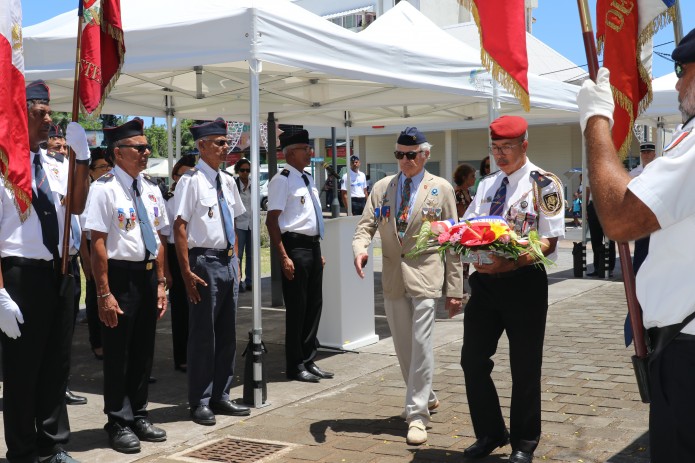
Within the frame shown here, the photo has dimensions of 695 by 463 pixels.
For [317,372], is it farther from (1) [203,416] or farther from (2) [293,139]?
(2) [293,139]

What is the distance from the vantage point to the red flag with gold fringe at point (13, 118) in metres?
4.66

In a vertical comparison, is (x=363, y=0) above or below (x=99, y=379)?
above

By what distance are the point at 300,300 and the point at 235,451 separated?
2229mm

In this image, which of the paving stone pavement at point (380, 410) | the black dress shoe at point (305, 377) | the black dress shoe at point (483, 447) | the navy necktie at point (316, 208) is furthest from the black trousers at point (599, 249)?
the black dress shoe at point (483, 447)

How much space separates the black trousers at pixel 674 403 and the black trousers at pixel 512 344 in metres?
2.13

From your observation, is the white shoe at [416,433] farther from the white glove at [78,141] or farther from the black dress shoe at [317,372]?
the white glove at [78,141]

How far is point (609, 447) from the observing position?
18.3ft

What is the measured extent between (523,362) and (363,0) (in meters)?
48.1

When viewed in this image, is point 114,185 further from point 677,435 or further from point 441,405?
point 677,435

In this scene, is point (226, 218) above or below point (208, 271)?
above

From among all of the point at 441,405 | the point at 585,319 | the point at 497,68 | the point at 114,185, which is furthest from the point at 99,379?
the point at 585,319

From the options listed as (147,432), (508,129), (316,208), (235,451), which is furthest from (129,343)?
(508,129)

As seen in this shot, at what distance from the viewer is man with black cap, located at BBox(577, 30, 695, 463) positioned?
2771 mm

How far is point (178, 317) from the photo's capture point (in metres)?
8.39
